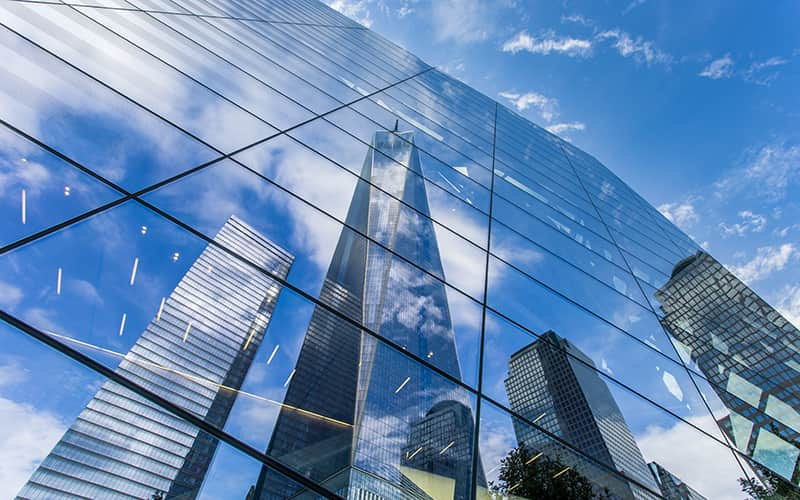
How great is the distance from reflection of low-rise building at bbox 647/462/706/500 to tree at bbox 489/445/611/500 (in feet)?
3.15

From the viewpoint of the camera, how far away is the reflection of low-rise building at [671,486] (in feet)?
15.1

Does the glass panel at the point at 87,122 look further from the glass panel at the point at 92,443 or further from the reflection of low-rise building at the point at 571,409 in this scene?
the reflection of low-rise building at the point at 571,409

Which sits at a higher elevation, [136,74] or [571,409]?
[136,74]

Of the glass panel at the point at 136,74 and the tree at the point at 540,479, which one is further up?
the glass panel at the point at 136,74

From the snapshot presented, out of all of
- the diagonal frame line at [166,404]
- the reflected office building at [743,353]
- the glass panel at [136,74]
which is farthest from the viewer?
the reflected office building at [743,353]

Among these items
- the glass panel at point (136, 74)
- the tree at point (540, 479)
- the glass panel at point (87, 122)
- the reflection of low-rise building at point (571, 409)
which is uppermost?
the glass panel at point (136, 74)

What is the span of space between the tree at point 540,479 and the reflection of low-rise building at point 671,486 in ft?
3.15

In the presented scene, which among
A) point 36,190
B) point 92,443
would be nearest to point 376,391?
point 92,443

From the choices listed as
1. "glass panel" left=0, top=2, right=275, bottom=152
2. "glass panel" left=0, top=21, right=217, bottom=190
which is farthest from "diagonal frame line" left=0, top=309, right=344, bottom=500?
"glass panel" left=0, top=2, right=275, bottom=152

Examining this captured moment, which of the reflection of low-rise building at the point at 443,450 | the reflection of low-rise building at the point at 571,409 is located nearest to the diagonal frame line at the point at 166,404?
the reflection of low-rise building at the point at 443,450

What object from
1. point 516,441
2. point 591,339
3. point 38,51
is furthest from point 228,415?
point 591,339

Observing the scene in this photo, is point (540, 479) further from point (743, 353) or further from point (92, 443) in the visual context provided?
point (743, 353)

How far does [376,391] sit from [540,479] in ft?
5.83

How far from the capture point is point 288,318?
3.75 m
